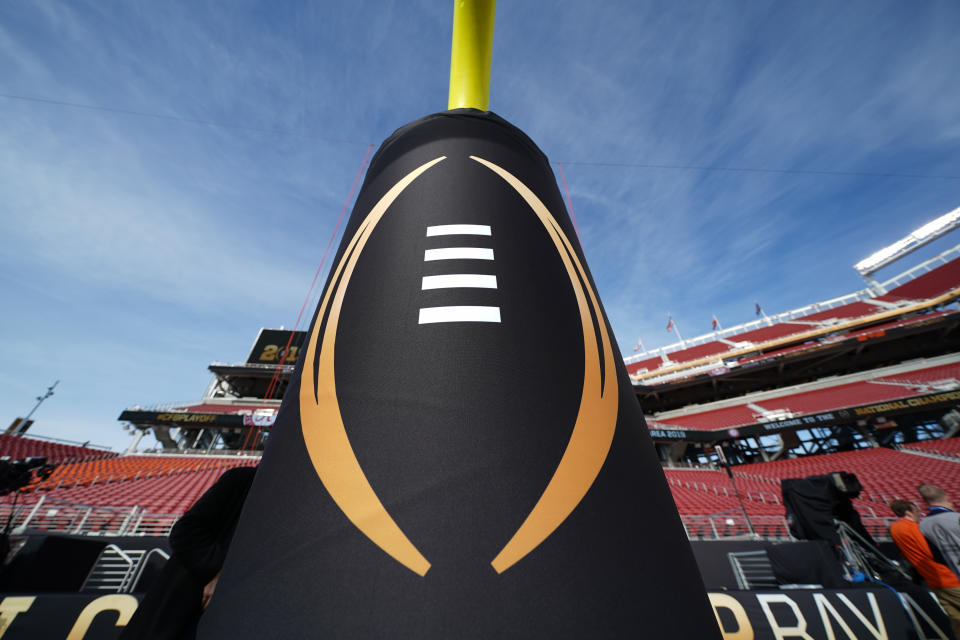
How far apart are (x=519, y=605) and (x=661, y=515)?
303mm

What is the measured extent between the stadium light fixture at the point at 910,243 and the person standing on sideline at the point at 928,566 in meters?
36.0

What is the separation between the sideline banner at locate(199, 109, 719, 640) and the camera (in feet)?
1.49

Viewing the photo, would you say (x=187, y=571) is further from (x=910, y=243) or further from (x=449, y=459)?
(x=910, y=243)

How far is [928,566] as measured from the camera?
8.57 feet

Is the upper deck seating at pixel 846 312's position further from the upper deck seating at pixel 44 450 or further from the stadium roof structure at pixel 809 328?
the upper deck seating at pixel 44 450

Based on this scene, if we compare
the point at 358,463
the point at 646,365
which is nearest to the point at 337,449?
the point at 358,463

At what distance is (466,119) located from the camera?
1165 millimetres

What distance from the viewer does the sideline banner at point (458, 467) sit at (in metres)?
0.45

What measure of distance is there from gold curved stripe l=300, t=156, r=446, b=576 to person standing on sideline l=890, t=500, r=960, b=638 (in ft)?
13.4

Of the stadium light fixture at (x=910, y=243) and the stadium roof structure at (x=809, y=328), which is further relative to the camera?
the stadium light fixture at (x=910, y=243)

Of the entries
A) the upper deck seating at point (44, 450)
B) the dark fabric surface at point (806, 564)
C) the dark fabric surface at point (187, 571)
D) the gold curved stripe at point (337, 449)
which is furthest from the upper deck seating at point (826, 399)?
the upper deck seating at point (44, 450)

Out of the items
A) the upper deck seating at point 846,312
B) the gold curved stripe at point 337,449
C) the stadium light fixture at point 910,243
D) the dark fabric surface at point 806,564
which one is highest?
the stadium light fixture at point 910,243

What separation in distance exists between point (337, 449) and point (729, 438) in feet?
63.0

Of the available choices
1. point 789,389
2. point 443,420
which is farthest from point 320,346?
point 789,389
